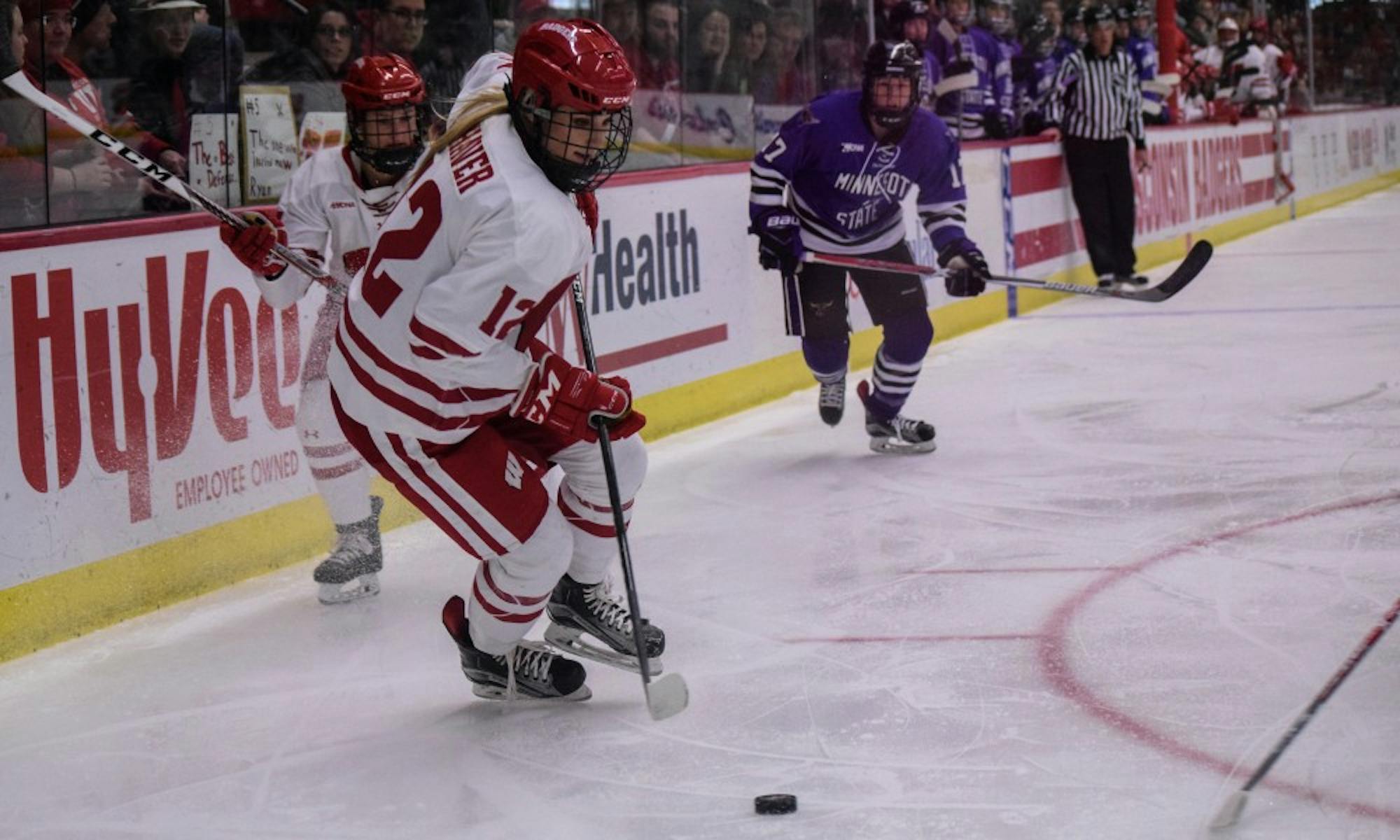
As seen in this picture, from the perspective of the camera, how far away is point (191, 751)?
286 cm

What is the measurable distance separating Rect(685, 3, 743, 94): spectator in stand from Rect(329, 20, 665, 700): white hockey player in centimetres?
368

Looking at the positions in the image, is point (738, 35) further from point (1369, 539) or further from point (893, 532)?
point (1369, 539)

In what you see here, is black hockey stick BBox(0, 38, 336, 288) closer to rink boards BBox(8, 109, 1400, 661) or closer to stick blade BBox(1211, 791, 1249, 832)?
rink boards BBox(8, 109, 1400, 661)

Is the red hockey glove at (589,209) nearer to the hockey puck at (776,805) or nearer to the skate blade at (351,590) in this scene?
the hockey puck at (776,805)

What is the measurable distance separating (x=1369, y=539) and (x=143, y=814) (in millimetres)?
2580

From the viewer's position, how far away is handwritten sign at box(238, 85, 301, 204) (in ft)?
15.0

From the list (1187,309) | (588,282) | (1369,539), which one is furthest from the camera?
(1187,309)

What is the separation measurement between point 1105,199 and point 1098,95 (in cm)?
51

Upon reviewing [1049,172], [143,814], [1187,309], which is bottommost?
[143,814]

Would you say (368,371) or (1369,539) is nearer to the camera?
(368,371)

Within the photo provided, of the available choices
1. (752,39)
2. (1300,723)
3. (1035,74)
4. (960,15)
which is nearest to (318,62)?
(752,39)

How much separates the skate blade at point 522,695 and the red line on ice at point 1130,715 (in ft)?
2.54

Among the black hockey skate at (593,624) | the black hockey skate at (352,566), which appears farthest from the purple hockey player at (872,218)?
the black hockey skate at (593,624)

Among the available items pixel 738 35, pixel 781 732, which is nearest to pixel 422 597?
pixel 781 732
